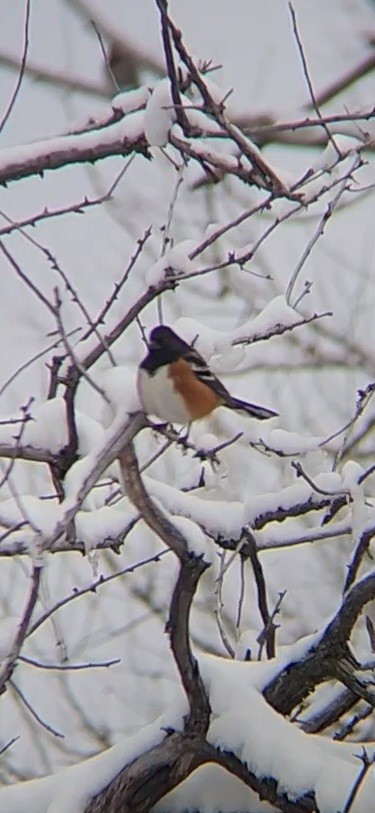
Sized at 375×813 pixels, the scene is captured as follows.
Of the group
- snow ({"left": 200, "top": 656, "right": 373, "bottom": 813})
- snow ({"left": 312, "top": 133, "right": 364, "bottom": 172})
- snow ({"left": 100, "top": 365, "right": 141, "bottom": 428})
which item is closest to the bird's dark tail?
snow ({"left": 100, "top": 365, "right": 141, "bottom": 428})

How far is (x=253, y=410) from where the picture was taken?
3.05 metres

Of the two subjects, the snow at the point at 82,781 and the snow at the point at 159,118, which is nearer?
the snow at the point at 82,781

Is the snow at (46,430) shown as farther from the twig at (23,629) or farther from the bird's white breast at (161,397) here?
the twig at (23,629)

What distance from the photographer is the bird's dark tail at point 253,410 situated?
3.00m

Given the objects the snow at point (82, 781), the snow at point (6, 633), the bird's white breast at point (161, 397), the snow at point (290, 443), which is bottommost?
the snow at point (82, 781)

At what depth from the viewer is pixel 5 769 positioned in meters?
6.76

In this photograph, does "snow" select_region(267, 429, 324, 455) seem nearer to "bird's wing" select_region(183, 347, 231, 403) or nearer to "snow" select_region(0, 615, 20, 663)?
"bird's wing" select_region(183, 347, 231, 403)

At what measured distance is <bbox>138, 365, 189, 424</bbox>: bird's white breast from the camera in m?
2.48

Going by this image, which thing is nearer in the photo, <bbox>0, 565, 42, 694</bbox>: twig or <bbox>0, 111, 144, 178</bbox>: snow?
<bbox>0, 565, 42, 694</bbox>: twig

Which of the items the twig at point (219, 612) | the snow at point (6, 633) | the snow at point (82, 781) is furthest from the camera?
the twig at point (219, 612)

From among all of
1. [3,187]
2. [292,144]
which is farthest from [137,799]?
[292,144]

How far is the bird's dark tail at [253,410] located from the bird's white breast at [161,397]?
0.18 metres

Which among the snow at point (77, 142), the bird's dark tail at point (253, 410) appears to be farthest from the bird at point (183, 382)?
the snow at point (77, 142)

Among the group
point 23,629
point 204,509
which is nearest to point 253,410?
point 204,509
